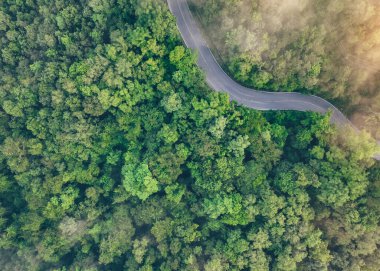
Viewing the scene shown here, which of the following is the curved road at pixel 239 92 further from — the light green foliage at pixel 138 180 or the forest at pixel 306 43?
the light green foliage at pixel 138 180

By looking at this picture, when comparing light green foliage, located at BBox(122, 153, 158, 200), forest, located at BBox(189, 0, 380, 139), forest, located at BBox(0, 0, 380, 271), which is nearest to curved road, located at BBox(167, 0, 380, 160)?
forest, located at BBox(0, 0, 380, 271)

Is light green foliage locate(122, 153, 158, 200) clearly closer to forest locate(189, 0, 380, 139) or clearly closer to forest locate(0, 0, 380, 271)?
forest locate(0, 0, 380, 271)

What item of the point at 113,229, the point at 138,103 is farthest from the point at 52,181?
the point at 138,103

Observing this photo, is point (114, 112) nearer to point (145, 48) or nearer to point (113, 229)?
point (145, 48)

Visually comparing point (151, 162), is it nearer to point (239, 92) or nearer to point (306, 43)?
point (239, 92)

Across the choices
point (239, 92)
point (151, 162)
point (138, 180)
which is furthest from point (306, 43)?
point (138, 180)

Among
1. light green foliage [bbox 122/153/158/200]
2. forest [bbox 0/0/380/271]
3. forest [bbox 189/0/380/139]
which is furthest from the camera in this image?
light green foliage [bbox 122/153/158/200]

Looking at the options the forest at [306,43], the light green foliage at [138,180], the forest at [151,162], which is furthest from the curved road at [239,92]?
the light green foliage at [138,180]
